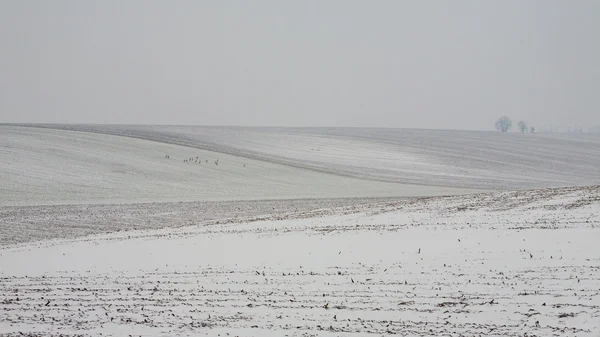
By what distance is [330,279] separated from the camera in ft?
44.7

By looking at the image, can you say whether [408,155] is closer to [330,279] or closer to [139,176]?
[139,176]

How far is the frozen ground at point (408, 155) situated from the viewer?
49.5m

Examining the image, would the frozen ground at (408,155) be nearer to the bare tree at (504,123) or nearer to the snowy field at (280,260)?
the snowy field at (280,260)

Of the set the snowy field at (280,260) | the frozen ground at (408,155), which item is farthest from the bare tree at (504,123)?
the snowy field at (280,260)

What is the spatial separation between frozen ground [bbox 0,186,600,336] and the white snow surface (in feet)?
46.9

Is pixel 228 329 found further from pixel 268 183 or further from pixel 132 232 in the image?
pixel 268 183

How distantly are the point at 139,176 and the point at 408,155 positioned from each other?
2648 cm

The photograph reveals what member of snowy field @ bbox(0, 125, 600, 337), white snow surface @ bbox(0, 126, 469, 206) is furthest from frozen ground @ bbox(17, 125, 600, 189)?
snowy field @ bbox(0, 125, 600, 337)

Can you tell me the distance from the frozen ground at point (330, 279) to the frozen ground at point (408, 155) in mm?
26915

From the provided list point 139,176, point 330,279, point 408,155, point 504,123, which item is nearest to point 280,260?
point 330,279

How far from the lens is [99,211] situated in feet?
98.4

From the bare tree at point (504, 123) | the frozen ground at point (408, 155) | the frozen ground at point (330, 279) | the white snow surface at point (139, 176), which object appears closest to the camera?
the frozen ground at point (330, 279)

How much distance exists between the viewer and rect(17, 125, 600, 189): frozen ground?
49.5 metres

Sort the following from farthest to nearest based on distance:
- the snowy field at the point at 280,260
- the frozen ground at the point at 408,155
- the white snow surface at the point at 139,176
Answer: the frozen ground at the point at 408,155, the white snow surface at the point at 139,176, the snowy field at the point at 280,260
